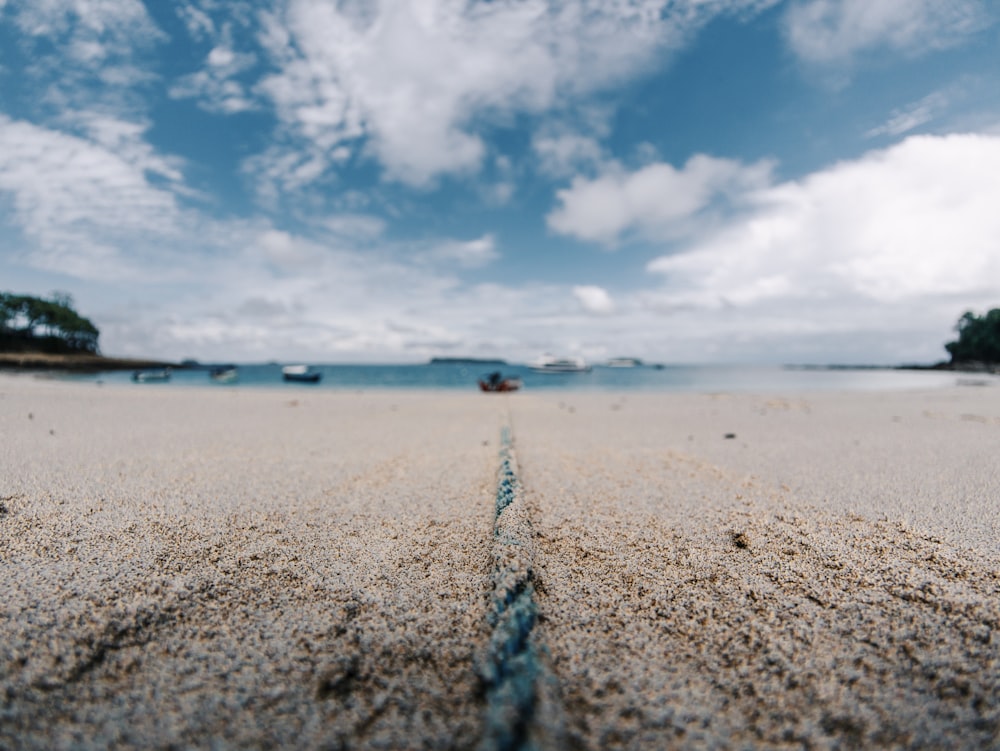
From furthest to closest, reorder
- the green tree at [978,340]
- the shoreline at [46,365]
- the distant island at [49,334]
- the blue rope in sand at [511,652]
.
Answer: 1. the green tree at [978,340]
2. the distant island at [49,334]
3. the shoreline at [46,365]
4. the blue rope in sand at [511,652]

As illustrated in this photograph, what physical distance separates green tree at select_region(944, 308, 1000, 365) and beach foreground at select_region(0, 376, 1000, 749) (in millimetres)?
120534

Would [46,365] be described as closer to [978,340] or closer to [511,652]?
[511,652]

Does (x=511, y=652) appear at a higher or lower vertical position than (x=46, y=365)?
lower

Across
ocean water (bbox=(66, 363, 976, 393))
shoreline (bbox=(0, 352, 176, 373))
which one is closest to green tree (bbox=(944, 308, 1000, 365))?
ocean water (bbox=(66, 363, 976, 393))

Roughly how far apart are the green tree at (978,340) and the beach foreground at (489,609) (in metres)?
121

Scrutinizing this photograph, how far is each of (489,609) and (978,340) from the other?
127 meters

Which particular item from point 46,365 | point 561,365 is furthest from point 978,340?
point 46,365

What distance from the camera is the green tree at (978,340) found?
86375 millimetres

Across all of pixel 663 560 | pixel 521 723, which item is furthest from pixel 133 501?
pixel 663 560

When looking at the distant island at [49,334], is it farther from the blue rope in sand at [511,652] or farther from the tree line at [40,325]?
the blue rope in sand at [511,652]

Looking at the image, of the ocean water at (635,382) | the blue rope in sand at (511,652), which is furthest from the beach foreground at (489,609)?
the ocean water at (635,382)

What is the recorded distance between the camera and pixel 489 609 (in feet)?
7.34

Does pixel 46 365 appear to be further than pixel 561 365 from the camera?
No

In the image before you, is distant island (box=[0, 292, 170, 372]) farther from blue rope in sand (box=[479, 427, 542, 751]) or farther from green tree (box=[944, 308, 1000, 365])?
green tree (box=[944, 308, 1000, 365])
